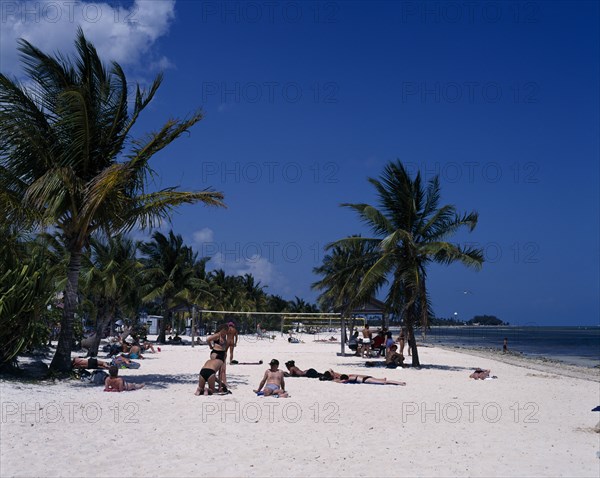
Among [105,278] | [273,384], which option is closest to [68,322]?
[273,384]

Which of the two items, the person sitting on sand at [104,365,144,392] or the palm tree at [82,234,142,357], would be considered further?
the palm tree at [82,234,142,357]

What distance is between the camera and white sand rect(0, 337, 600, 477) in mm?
6000

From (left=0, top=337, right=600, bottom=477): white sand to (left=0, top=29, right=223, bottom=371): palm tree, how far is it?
3460 millimetres

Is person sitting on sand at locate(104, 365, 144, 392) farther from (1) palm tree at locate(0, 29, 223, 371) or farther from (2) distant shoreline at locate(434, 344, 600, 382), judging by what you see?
(2) distant shoreline at locate(434, 344, 600, 382)

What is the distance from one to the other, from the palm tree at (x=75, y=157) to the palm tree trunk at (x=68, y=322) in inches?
0.8

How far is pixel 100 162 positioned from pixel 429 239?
35.7 feet

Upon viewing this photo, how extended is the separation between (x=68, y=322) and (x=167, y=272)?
24.7m

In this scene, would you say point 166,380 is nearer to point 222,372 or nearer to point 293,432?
point 222,372

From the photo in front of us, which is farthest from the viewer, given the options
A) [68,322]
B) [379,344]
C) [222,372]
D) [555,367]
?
[555,367]

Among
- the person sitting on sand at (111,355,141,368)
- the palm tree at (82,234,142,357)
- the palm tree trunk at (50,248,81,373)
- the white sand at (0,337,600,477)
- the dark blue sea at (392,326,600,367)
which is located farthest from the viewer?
the dark blue sea at (392,326,600,367)

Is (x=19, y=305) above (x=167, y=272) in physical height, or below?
below

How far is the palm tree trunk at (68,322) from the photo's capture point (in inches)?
478

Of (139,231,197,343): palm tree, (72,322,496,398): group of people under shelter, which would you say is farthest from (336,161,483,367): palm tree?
(139,231,197,343): palm tree

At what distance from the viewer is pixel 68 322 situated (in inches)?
494
